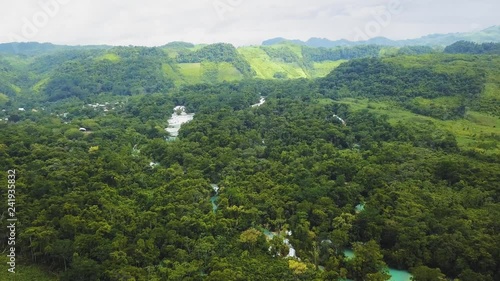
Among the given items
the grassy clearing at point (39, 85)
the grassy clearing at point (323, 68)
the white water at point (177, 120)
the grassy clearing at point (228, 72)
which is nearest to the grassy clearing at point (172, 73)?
the grassy clearing at point (228, 72)

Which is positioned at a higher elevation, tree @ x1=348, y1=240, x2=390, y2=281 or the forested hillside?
the forested hillside

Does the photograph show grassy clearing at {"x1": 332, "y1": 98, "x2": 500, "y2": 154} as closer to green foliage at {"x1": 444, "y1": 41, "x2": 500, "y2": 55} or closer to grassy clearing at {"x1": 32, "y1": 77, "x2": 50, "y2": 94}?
green foliage at {"x1": 444, "y1": 41, "x2": 500, "y2": 55}

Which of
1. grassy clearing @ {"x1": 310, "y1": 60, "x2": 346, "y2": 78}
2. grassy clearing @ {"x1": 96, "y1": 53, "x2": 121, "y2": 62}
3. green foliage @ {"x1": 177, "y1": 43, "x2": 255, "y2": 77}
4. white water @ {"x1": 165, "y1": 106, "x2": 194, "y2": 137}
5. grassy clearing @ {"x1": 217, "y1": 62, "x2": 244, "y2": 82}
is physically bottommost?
white water @ {"x1": 165, "y1": 106, "x2": 194, "y2": 137}

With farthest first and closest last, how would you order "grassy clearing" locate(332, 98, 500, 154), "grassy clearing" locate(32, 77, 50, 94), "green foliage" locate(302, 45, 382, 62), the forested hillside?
"green foliage" locate(302, 45, 382, 62) < "grassy clearing" locate(32, 77, 50, 94) < "grassy clearing" locate(332, 98, 500, 154) < the forested hillside

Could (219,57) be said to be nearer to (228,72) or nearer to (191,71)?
(228,72)

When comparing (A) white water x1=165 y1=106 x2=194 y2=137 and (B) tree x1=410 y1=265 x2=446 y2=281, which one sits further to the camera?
(A) white water x1=165 y1=106 x2=194 y2=137

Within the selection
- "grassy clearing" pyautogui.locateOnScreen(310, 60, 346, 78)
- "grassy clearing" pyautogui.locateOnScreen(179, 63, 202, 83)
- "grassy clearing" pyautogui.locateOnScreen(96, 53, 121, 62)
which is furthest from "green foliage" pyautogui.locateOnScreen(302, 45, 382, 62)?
"grassy clearing" pyautogui.locateOnScreen(96, 53, 121, 62)

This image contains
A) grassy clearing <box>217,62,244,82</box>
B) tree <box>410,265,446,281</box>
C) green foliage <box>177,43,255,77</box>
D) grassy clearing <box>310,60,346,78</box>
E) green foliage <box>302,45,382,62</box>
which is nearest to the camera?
tree <box>410,265,446,281</box>

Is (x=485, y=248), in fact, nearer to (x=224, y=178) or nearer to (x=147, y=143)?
(x=224, y=178)
